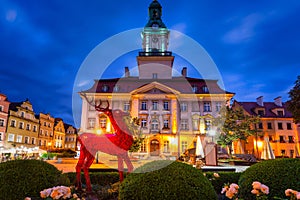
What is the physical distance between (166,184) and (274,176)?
240cm

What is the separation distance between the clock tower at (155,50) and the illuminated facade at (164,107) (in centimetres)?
116

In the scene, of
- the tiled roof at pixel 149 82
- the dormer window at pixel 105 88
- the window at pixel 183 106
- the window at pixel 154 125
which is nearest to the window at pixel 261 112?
the tiled roof at pixel 149 82

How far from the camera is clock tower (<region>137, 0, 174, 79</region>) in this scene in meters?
39.5

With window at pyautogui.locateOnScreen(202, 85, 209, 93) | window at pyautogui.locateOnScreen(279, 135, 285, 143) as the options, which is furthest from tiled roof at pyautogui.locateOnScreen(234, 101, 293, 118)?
window at pyautogui.locateOnScreen(202, 85, 209, 93)

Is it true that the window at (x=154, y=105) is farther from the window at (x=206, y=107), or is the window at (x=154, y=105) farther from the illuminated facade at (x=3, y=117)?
the illuminated facade at (x=3, y=117)

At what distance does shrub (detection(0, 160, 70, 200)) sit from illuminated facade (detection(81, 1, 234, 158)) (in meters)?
27.3

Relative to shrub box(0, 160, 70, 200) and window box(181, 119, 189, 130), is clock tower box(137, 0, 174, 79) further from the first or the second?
shrub box(0, 160, 70, 200)

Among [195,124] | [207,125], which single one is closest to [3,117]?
[195,124]

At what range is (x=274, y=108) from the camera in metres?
41.6

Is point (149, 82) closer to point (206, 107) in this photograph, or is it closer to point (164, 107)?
point (164, 107)

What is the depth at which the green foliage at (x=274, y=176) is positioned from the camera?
186 inches

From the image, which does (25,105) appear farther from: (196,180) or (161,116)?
(196,180)

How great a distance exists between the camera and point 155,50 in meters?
42.2

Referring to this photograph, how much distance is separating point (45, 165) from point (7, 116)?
41.4 meters
